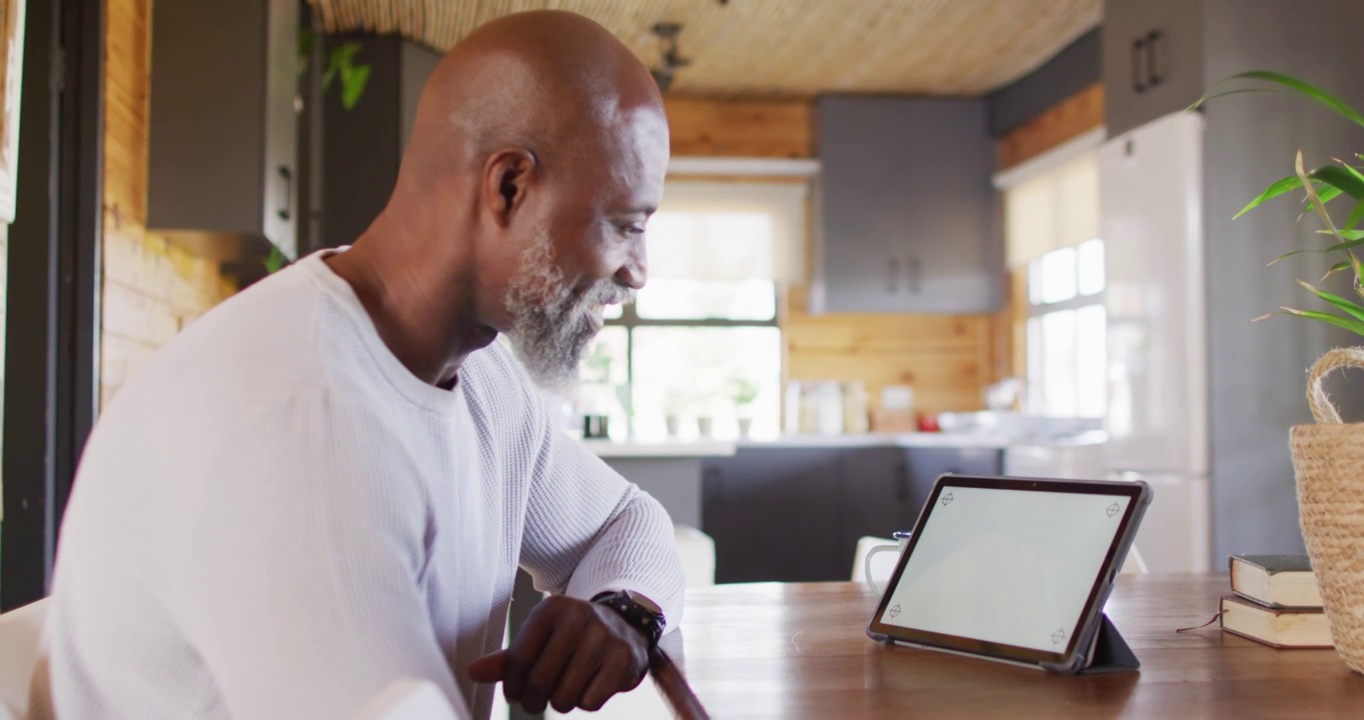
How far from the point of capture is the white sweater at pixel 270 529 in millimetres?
740

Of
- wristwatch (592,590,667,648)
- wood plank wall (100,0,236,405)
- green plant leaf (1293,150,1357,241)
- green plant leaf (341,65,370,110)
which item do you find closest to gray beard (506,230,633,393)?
wristwatch (592,590,667,648)

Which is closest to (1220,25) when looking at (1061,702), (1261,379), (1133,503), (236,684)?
(1261,379)

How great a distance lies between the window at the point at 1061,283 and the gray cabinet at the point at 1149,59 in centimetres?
122

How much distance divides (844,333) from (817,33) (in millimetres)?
1724

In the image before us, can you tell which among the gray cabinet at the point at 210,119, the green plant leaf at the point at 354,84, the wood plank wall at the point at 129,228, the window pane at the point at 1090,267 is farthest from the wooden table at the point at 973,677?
the window pane at the point at 1090,267

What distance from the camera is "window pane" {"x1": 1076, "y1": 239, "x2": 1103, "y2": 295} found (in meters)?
5.36

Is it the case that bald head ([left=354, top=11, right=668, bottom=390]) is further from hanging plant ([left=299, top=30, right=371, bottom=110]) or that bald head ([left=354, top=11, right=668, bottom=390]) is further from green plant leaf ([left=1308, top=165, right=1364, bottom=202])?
hanging plant ([left=299, top=30, right=371, bottom=110])

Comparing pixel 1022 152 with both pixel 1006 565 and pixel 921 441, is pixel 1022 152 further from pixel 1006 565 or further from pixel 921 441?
pixel 1006 565

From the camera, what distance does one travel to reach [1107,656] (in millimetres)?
1001

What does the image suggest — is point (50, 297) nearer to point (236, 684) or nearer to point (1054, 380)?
point (236, 684)

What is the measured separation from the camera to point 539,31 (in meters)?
0.99

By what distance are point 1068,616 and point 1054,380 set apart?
5.06m

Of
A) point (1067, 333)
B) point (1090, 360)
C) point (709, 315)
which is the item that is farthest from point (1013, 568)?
point (709, 315)

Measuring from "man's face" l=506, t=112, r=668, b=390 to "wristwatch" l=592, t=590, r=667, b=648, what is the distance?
0.24 metres
